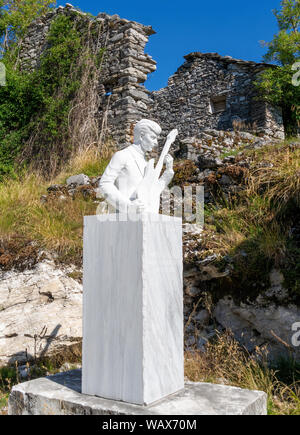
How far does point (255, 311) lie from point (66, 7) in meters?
9.38

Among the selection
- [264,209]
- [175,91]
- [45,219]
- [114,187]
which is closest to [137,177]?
[114,187]

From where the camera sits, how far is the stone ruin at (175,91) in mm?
8633

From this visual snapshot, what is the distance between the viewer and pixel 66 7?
10.1 meters

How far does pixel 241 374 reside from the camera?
3.59m

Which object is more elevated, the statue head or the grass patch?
the statue head

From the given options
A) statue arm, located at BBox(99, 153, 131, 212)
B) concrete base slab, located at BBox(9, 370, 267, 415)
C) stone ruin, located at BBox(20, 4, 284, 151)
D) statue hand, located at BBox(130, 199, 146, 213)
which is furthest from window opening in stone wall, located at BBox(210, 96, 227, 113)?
concrete base slab, located at BBox(9, 370, 267, 415)

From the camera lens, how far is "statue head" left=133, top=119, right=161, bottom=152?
3.16 metres

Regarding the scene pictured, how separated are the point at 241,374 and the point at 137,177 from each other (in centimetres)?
207

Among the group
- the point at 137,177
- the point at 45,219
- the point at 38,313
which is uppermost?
the point at 137,177

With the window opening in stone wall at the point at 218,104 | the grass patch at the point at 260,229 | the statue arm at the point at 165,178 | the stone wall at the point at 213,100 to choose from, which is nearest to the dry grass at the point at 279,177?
the grass patch at the point at 260,229

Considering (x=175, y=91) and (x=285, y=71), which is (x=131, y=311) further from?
(x=175, y=91)

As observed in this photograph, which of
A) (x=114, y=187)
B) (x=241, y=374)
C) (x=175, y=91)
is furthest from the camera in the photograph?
(x=175, y=91)

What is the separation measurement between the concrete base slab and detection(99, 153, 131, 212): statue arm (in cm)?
137

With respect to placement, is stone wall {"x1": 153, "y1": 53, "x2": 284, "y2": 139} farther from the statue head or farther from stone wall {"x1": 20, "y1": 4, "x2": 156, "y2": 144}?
the statue head
